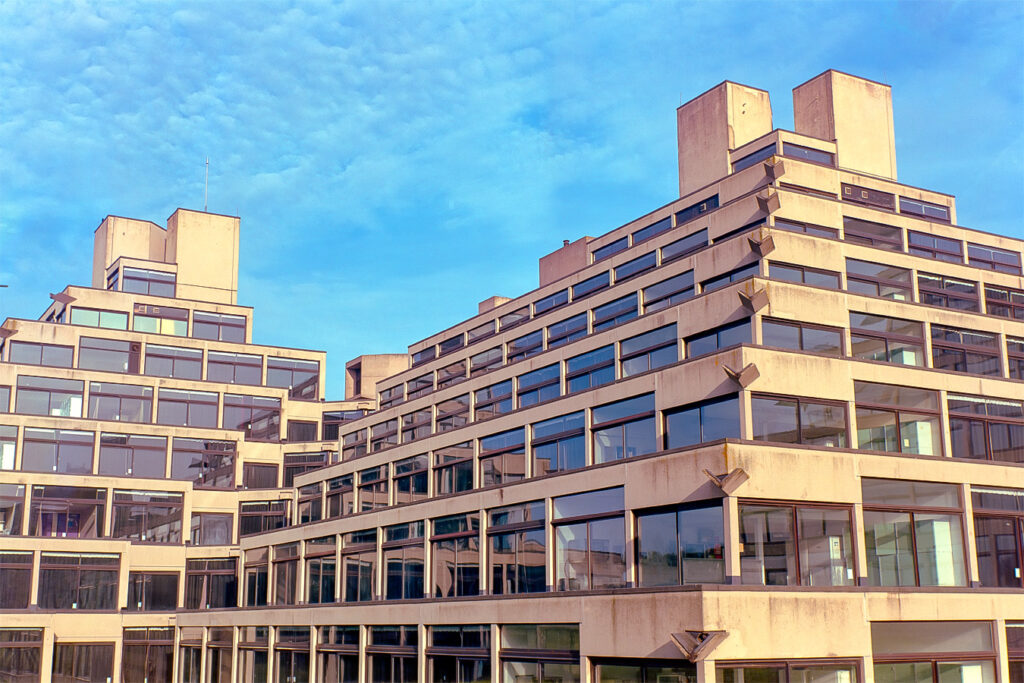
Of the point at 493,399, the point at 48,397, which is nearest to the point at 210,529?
the point at 48,397

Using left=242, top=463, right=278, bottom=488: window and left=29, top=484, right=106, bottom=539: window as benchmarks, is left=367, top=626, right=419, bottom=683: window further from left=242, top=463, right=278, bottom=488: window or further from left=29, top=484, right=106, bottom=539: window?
left=242, top=463, right=278, bottom=488: window

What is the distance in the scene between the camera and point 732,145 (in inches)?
2216

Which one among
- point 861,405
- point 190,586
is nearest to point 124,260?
point 190,586

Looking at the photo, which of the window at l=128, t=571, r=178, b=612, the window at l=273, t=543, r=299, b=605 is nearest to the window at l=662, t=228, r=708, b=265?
the window at l=273, t=543, r=299, b=605

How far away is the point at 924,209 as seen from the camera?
178ft

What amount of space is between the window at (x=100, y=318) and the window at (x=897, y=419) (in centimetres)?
5609

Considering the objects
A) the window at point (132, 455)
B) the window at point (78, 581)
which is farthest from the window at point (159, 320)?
the window at point (78, 581)

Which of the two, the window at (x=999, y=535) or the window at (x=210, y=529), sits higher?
the window at (x=210, y=529)

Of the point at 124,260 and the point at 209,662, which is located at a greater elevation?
the point at 124,260

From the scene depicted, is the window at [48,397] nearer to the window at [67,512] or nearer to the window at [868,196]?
the window at [67,512]

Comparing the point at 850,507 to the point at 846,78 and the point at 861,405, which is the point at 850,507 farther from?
the point at 846,78

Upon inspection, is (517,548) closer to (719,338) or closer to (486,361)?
(719,338)

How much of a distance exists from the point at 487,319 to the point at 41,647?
31.0m

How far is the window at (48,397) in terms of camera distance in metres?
69.5
